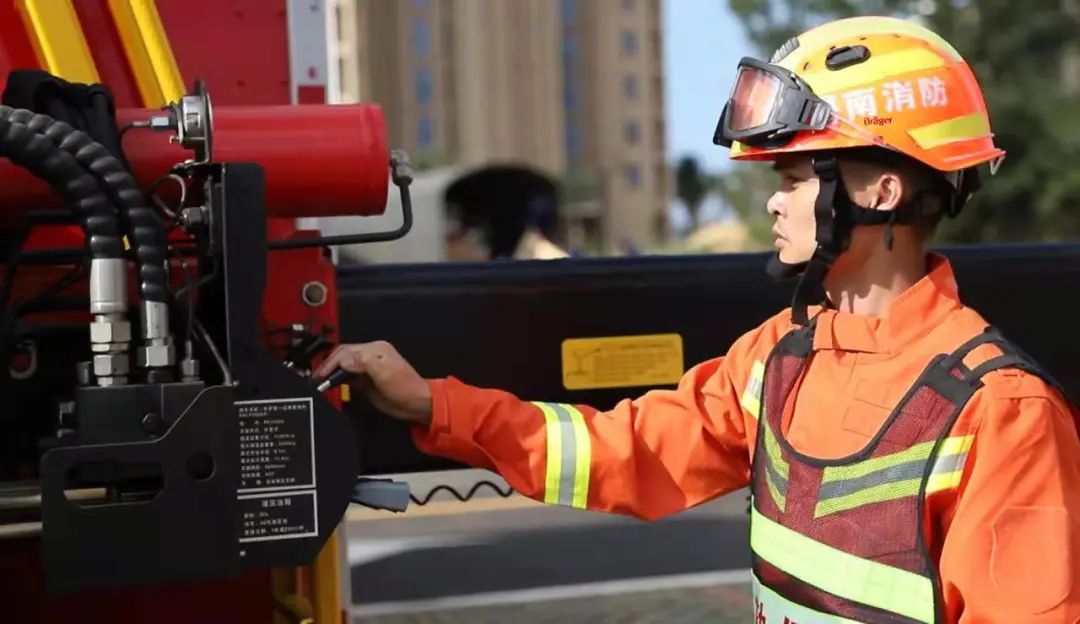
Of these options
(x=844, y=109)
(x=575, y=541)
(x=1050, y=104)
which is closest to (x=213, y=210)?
(x=844, y=109)

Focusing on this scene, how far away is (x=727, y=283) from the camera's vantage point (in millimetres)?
2584

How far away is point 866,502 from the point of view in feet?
6.40

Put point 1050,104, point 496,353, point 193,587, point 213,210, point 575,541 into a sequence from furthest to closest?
1. point 1050,104
2. point 575,541
3. point 496,353
4. point 193,587
5. point 213,210

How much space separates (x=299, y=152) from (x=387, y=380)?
0.44m

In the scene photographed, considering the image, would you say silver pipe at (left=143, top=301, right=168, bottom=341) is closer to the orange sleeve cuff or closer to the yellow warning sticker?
the orange sleeve cuff

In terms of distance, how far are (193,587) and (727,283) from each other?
1173mm

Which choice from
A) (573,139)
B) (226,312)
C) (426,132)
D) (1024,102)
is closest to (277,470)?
(226,312)

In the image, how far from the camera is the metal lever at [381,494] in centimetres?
189

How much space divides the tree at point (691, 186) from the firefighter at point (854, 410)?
6749 centimetres

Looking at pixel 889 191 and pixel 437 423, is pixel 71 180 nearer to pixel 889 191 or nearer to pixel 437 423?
pixel 437 423

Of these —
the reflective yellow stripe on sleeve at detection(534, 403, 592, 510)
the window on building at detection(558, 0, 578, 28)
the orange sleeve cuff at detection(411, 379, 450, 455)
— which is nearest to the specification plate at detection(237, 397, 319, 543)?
the orange sleeve cuff at detection(411, 379, 450, 455)

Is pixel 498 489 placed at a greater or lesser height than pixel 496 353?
lesser

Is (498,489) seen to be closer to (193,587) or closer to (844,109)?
(193,587)

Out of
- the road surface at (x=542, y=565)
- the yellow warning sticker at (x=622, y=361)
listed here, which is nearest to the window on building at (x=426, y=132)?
the road surface at (x=542, y=565)
